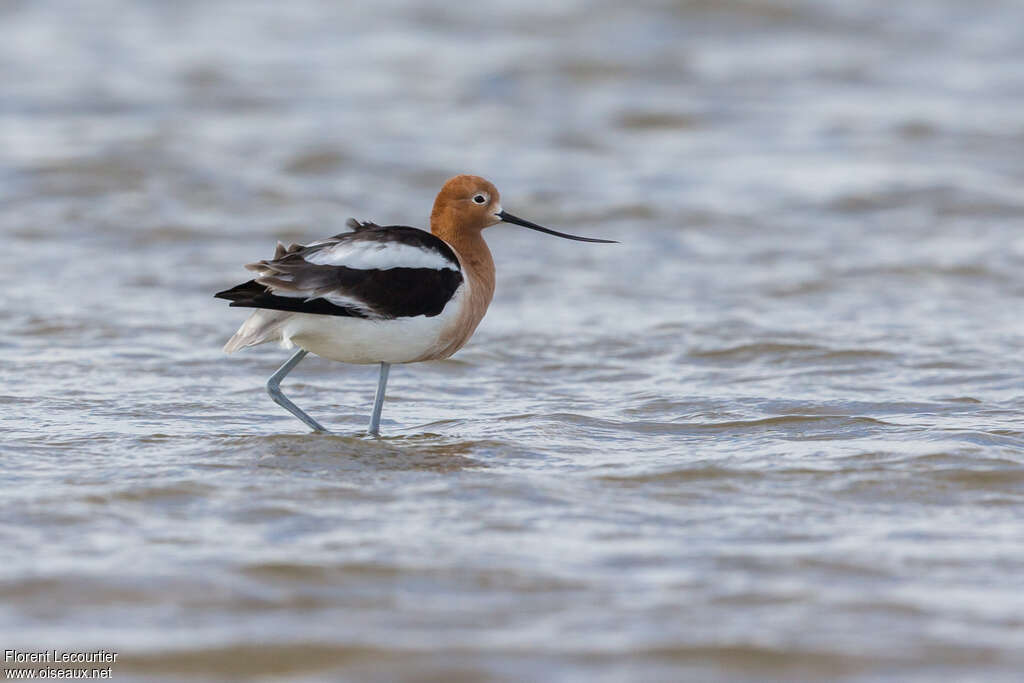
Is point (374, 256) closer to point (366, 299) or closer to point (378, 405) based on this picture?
point (366, 299)

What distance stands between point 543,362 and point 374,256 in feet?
7.91

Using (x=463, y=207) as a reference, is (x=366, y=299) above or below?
below

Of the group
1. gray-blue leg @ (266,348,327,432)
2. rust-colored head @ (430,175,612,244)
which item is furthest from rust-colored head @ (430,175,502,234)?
gray-blue leg @ (266,348,327,432)

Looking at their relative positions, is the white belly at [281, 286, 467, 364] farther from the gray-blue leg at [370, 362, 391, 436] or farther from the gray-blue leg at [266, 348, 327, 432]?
the gray-blue leg at [266, 348, 327, 432]

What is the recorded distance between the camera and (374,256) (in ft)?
21.4

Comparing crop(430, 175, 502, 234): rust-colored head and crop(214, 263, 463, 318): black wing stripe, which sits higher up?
crop(430, 175, 502, 234): rust-colored head

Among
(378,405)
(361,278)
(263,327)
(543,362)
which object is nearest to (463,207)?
(361,278)

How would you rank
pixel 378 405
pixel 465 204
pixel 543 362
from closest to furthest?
1. pixel 378 405
2. pixel 465 204
3. pixel 543 362

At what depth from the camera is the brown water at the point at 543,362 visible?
4.60 meters

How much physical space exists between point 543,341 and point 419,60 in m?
9.65

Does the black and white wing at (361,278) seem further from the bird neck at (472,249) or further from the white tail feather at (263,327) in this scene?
the bird neck at (472,249)

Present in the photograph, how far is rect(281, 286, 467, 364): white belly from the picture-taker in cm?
646

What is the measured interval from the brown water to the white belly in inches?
17.5

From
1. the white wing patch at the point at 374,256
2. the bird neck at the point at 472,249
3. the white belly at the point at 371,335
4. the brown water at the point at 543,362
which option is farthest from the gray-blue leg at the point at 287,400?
the bird neck at the point at 472,249
